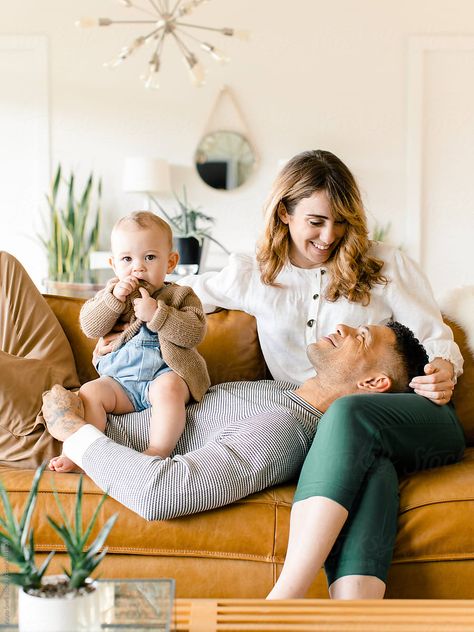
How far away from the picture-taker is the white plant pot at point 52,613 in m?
1.01

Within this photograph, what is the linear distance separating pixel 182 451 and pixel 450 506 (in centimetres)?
69

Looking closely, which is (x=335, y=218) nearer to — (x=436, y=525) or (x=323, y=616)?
(x=436, y=525)

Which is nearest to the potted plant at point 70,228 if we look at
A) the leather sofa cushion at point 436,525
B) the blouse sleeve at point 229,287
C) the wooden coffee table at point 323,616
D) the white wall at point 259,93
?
the white wall at point 259,93

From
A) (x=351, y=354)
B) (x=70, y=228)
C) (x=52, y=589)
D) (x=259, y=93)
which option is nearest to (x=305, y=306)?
(x=351, y=354)

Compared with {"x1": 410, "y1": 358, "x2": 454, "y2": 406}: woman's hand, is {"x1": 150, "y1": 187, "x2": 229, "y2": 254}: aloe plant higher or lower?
higher

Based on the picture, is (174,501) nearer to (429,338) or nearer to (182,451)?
(182,451)

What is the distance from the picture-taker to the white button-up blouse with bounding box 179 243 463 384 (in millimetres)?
2266

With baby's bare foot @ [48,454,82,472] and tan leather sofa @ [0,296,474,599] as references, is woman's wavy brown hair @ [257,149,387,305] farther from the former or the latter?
baby's bare foot @ [48,454,82,472]

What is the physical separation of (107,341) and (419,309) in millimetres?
A: 916

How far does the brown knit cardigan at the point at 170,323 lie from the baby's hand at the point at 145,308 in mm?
15

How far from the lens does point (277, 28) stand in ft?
19.6

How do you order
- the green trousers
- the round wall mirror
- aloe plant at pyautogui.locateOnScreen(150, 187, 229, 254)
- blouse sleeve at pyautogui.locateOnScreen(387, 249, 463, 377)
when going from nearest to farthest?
the green trousers < blouse sleeve at pyautogui.locateOnScreen(387, 249, 463, 377) < aloe plant at pyautogui.locateOnScreen(150, 187, 229, 254) < the round wall mirror

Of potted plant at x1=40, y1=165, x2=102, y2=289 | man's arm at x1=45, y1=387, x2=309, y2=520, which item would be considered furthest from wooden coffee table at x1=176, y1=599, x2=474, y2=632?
potted plant at x1=40, y1=165, x2=102, y2=289

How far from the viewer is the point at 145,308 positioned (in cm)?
204
